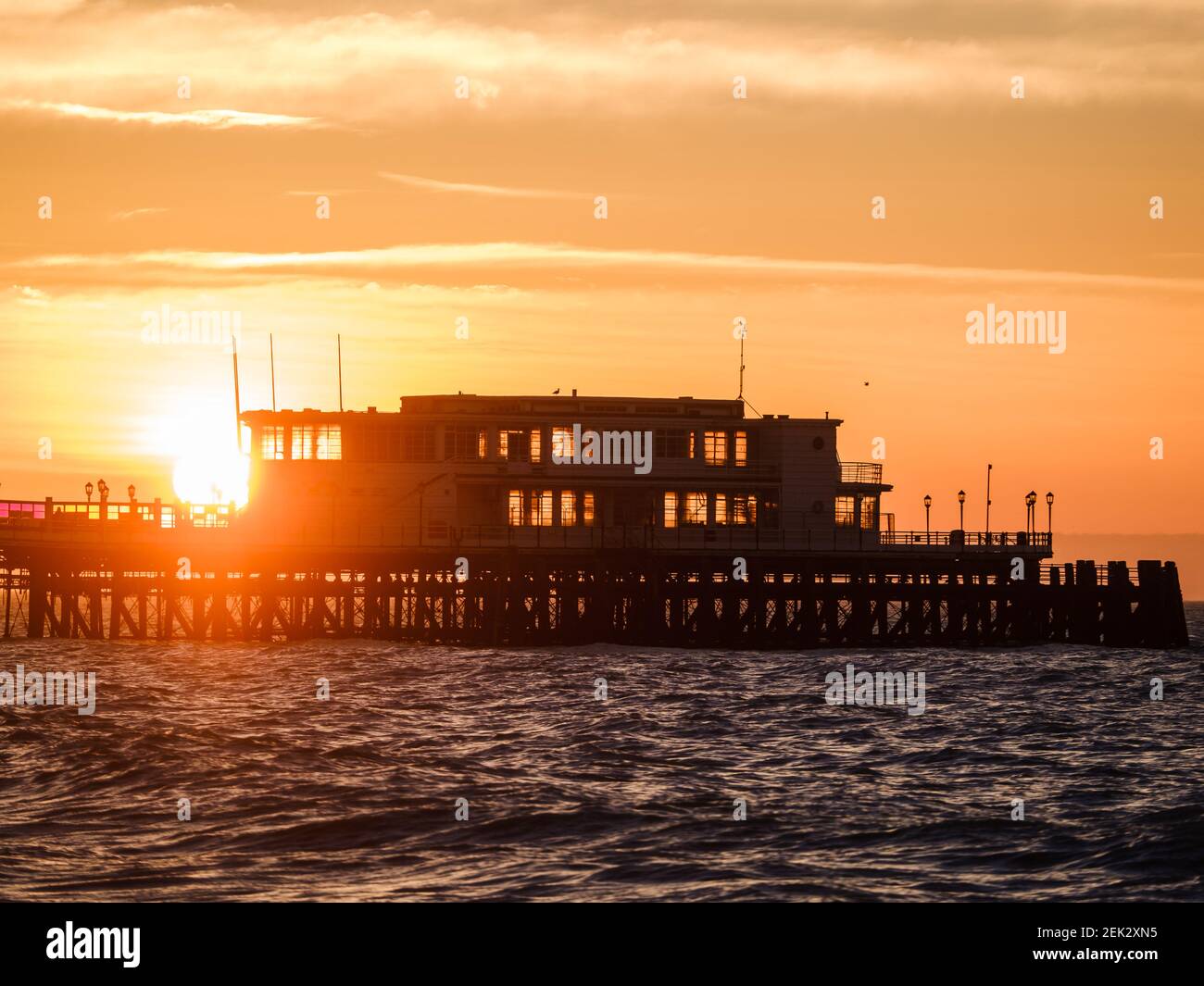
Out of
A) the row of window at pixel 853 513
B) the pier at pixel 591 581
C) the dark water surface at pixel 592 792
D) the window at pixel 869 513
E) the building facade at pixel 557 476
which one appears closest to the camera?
the dark water surface at pixel 592 792

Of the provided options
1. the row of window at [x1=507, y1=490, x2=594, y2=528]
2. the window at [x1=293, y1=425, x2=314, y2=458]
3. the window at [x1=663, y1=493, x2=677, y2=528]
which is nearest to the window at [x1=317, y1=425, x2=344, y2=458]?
the window at [x1=293, y1=425, x2=314, y2=458]

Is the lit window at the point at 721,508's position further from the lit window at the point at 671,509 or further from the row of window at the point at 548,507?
the row of window at the point at 548,507

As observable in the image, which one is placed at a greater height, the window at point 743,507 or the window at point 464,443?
the window at point 464,443

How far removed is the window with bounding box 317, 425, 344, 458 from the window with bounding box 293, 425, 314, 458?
17.6 inches

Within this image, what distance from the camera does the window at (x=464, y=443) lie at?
6969cm

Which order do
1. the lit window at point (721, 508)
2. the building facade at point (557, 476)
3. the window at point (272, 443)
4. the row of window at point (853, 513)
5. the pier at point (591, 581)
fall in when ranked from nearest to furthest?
the pier at point (591, 581), the building facade at point (557, 476), the lit window at point (721, 508), the window at point (272, 443), the row of window at point (853, 513)

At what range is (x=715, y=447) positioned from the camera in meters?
71.2

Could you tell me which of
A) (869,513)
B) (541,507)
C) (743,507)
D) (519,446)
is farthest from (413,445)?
(869,513)

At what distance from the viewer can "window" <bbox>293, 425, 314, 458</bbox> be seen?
7038cm

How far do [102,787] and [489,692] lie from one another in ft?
59.3

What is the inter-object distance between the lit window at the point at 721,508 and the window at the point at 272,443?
20.8 m

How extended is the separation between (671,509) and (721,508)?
2.41 metres

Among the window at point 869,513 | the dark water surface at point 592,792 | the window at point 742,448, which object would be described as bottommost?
the dark water surface at point 592,792

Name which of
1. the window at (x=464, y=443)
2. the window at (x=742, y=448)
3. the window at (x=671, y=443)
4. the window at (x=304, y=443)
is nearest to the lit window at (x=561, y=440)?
the window at (x=464, y=443)
